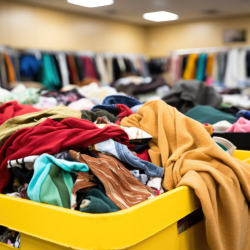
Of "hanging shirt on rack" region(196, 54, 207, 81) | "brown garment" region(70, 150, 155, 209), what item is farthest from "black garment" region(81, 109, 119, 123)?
"hanging shirt on rack" region(196, 54, 207, 81)

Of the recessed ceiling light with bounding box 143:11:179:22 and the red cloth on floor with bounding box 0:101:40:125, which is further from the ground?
the recessed ceiling light with bounding box 143:11:179:22

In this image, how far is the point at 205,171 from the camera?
105 centimetres

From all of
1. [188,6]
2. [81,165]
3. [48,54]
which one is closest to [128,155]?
[81,165]

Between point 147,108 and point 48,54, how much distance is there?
4.73 m

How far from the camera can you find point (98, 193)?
89cm

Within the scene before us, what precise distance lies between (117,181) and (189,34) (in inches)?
286

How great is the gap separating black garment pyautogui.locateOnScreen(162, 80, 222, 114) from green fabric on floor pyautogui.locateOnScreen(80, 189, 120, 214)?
3.86 feet

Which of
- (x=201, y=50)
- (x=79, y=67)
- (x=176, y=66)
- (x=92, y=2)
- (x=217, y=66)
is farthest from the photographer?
(x=201, y=50)

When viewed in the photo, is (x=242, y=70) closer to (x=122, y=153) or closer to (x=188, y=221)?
(x=188, y=221)

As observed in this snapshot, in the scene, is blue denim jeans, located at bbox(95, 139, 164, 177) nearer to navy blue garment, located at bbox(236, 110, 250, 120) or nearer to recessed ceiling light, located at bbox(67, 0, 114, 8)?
navy blue garment, located at bbox(236, 110, 250, 120)

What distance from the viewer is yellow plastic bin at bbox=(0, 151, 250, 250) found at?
77 centimetres

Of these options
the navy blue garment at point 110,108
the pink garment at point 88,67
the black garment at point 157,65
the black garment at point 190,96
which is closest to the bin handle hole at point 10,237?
the navy blue garment at point 110,108

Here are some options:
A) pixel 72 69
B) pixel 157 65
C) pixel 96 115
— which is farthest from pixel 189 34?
pixel 96 115

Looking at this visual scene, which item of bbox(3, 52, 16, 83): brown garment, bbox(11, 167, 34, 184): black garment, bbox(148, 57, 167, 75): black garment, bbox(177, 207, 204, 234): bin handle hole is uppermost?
bbox(11, 167, 34, 184): black garment
